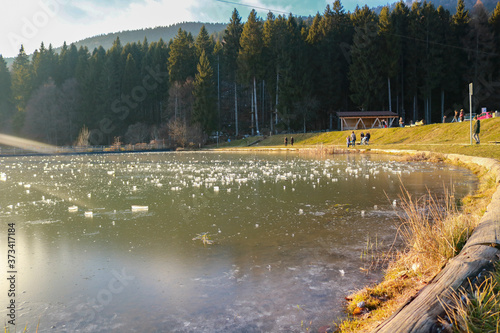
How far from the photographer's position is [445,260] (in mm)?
4172

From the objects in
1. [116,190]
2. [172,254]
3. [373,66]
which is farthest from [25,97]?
[172,254]

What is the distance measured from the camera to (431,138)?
33.9 meters

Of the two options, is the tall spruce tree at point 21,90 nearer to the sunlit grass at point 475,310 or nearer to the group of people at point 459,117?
the group of people at point 459,117

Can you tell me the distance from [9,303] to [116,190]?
895cm

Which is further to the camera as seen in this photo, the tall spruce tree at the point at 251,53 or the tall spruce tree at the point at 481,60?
the tall spruce tree at the point at 251,53

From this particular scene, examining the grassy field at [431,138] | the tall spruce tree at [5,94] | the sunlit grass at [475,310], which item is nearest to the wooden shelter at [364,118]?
the grassy field at [431,138]

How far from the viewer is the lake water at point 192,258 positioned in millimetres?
3777

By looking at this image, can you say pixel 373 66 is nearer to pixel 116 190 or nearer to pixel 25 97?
pixel 116 190

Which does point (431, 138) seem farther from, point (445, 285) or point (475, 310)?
point (475, 310)

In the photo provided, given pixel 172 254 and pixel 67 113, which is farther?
pixel 67 113

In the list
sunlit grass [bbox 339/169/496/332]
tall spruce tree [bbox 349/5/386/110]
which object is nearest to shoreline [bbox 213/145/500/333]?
sunlit grass [bbox 339/169/496/332]

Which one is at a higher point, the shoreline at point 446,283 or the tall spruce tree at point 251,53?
the tall spruce tree at point 251,53

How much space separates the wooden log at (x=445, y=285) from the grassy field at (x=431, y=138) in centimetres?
1484

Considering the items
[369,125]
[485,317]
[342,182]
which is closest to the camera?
[485,317]
